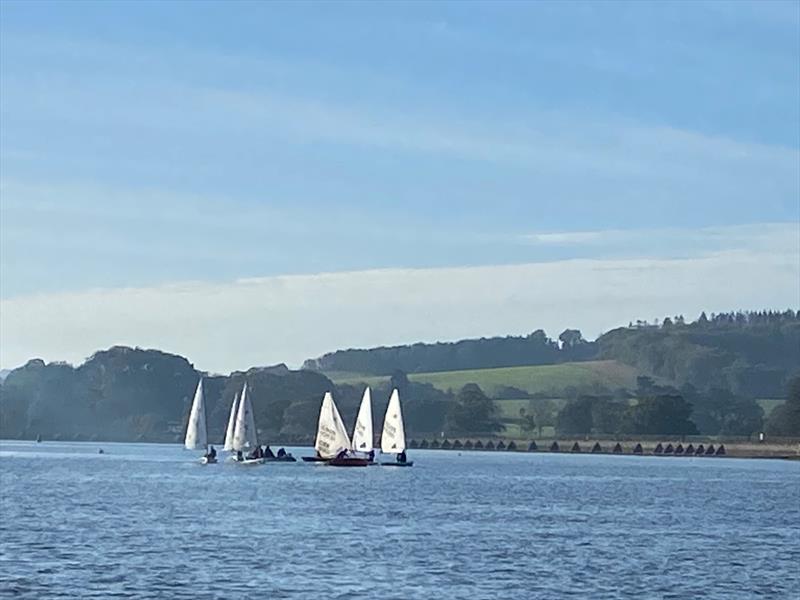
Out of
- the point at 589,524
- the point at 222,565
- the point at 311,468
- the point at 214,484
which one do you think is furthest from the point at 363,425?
the point at 222,565

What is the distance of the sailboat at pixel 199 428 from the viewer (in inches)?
6594

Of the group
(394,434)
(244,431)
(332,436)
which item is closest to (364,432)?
(332,436)

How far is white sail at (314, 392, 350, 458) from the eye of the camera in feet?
491

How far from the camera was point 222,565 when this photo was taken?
5962cm

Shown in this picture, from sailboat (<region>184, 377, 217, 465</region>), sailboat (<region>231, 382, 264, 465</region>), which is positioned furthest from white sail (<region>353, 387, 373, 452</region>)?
sailboat (<region>184, 377, 217, 465</region>)

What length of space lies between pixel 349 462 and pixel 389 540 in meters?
81.5

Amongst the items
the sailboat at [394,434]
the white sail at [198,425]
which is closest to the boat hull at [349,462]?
the sailboat at [394,434]

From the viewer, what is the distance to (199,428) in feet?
563

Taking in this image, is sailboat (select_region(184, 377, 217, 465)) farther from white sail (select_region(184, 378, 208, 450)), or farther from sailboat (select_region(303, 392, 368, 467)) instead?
sailboat (select_region(303, 392, 368, 467))

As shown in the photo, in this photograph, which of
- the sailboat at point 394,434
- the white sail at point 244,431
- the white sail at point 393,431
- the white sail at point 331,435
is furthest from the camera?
the white sail at point 393,431

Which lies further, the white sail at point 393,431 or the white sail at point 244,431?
the white sail at point 393,431

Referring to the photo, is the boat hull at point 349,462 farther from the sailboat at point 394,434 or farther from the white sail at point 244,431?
the white sail at point 244,431

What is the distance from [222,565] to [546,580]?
10.6 meters

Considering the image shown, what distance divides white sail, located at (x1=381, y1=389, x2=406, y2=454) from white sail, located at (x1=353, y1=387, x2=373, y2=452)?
3176mm
